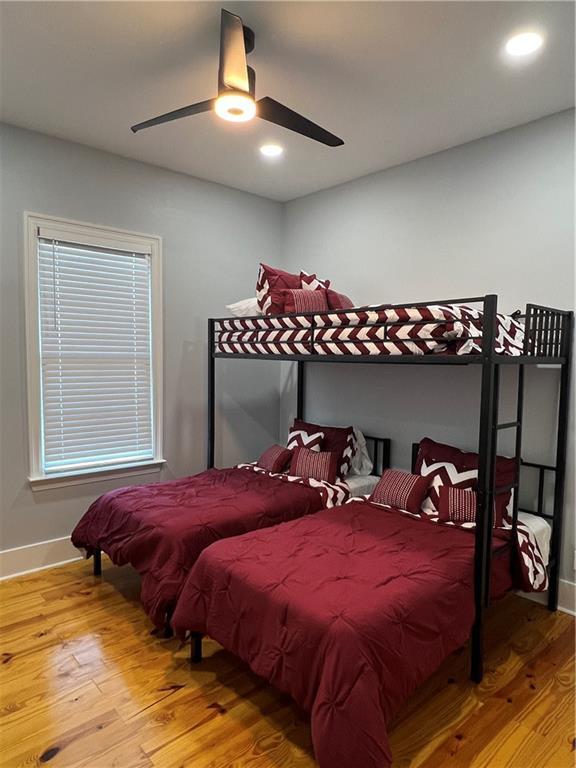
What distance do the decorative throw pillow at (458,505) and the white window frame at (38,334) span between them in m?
2.11

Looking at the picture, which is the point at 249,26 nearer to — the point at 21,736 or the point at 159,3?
the point at 159,3

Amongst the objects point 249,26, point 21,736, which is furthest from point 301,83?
point 21,736

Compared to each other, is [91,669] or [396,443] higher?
[396,443]

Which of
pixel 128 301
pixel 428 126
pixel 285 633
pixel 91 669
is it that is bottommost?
pixel 91 669

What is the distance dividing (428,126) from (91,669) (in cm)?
338

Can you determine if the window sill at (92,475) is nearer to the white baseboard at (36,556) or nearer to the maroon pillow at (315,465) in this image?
the white baseboard at (36,556)

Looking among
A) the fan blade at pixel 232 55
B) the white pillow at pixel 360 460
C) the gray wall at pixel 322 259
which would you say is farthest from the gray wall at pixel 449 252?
the fan blade at pixel 232 55

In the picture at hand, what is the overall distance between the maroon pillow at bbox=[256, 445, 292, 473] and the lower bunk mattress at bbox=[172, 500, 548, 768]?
1060mm

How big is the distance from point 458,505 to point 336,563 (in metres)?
0.91

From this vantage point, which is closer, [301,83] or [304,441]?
[301,83]

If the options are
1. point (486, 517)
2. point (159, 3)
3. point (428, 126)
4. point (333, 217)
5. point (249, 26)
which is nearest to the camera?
point (159, 3)

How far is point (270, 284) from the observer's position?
3.21 meters

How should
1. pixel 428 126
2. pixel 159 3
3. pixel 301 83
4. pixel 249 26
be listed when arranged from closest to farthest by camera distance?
pixel 159 3 < pixel 249 26 < pixel 301 83 < pixel 428 126

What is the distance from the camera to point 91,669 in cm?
221
